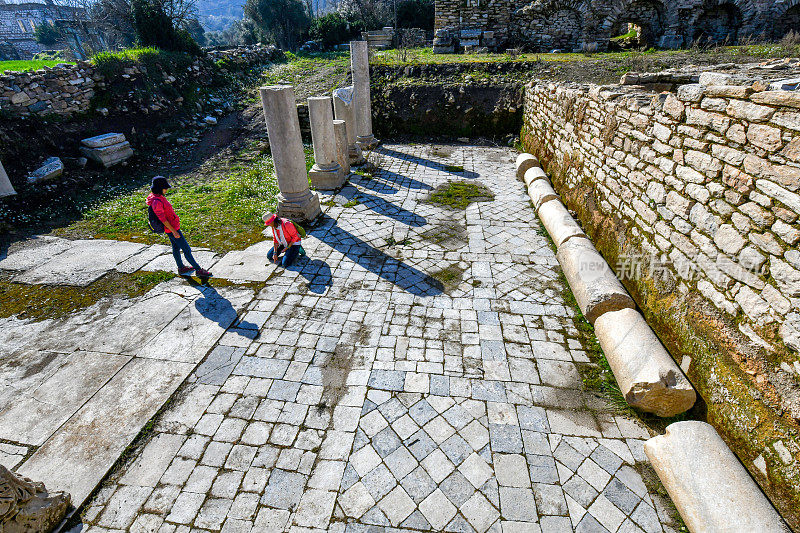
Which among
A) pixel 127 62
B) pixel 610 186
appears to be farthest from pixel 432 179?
pixel 127 62

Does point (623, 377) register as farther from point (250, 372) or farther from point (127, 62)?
point (127, 62)

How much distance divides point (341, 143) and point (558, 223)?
575 centimetres

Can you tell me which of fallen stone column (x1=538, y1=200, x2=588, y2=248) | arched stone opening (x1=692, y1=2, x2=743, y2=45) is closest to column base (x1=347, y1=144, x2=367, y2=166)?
fallen stone column (x1=538, y1=200, x2=588, y2=248)

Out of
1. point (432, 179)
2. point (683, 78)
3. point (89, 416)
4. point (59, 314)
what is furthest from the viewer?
point (432, 179)

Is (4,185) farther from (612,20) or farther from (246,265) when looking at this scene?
(612,20)

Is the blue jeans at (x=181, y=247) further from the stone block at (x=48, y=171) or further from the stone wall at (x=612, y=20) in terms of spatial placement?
the stone wall at (x=612, y=20)

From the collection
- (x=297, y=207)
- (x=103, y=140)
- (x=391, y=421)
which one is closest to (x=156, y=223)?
(x=297, y=207)

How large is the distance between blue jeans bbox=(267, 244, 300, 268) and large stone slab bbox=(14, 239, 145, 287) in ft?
8.38

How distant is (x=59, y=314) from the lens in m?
5.08

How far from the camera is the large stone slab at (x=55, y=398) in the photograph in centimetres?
354

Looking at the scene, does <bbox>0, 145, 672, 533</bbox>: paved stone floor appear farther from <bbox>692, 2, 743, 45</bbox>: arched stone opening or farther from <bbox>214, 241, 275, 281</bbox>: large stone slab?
<bbox>692, 2, 743, 45</bbox>: arched stone opening

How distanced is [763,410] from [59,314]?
7.76 m

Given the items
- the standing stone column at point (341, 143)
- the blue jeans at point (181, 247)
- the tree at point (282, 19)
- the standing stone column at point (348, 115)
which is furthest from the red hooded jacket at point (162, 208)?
the tree at point (282, 19)

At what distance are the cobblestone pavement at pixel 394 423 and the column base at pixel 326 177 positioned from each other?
137 inches
